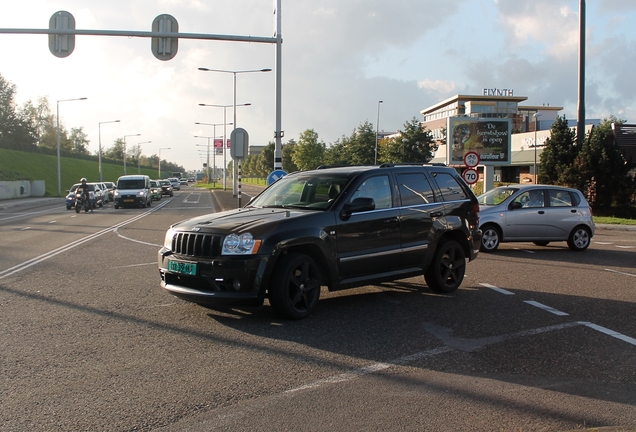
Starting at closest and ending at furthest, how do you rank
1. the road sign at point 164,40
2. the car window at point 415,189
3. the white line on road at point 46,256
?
1. the car window at point 415,189
2. the white line on road at point 46,256
3. the road sign at point 164,40

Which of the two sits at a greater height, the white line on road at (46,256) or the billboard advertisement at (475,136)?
the billboard advertisement at (475,136)

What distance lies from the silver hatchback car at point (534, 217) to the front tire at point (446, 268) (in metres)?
5.24

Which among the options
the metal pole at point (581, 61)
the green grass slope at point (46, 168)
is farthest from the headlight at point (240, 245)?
the green grass slope at point (46, 168)

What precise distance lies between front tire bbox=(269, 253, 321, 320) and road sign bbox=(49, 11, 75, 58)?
39.5 ft

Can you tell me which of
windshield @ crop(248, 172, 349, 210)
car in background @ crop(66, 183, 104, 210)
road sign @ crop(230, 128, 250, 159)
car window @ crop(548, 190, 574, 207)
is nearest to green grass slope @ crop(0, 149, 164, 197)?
car in background @ crop(66, 183, 104, 210)

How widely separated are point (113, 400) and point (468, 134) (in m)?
33.6

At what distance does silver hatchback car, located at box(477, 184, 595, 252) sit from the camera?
13750mm

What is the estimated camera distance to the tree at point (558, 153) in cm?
3050

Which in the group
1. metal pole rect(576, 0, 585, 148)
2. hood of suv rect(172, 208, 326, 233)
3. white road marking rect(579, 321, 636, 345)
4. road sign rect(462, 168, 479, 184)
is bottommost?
white road marking rect(579, 321, 636, 345)

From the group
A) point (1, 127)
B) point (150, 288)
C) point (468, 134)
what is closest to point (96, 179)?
point (1, 127)

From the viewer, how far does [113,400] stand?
431 cm

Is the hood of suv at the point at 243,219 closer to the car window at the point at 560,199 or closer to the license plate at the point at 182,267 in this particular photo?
the license plate at the point at 182,267

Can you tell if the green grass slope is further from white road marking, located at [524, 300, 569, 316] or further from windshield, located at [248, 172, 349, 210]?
white road marking, located at [524, 300, 569, 316]

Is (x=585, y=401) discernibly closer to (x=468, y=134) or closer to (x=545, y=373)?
(x=545, y=373)
